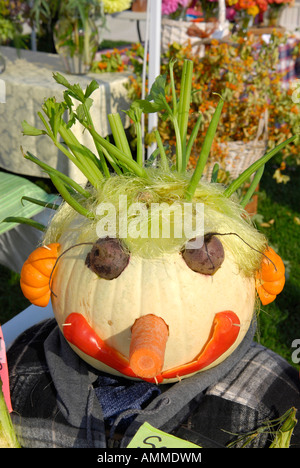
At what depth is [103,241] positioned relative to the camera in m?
1.02

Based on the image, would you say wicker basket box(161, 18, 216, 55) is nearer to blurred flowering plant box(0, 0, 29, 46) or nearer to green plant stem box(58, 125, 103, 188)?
blurred flowering plant box(0, 0, 29, 46)

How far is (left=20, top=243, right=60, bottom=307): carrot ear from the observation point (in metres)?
1.12

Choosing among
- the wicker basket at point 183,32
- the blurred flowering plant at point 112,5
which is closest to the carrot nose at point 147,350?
the wicker basket at point 183,32

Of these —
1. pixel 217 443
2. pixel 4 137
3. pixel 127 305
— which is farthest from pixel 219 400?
pixel 4 137

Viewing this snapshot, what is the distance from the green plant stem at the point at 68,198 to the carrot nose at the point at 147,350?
0.28m

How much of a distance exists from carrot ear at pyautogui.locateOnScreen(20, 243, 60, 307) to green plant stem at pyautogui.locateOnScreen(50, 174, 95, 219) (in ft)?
0.42

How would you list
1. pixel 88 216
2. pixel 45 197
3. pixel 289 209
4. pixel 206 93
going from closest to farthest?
pixel 88 216, pixel 45 197, pixel 206 93, pixel 289 209

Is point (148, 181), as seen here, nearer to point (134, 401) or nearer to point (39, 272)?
point (39, 272)

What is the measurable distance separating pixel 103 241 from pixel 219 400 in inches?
19.1

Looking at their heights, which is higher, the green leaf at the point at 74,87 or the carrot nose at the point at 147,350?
the green leaf at the point at 74,87

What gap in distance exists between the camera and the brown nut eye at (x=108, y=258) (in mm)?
1002

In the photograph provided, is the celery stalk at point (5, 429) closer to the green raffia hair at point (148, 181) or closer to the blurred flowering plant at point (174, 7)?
the green raffia hair at point (148, 181)

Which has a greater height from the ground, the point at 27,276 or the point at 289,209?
the point at 27,276
